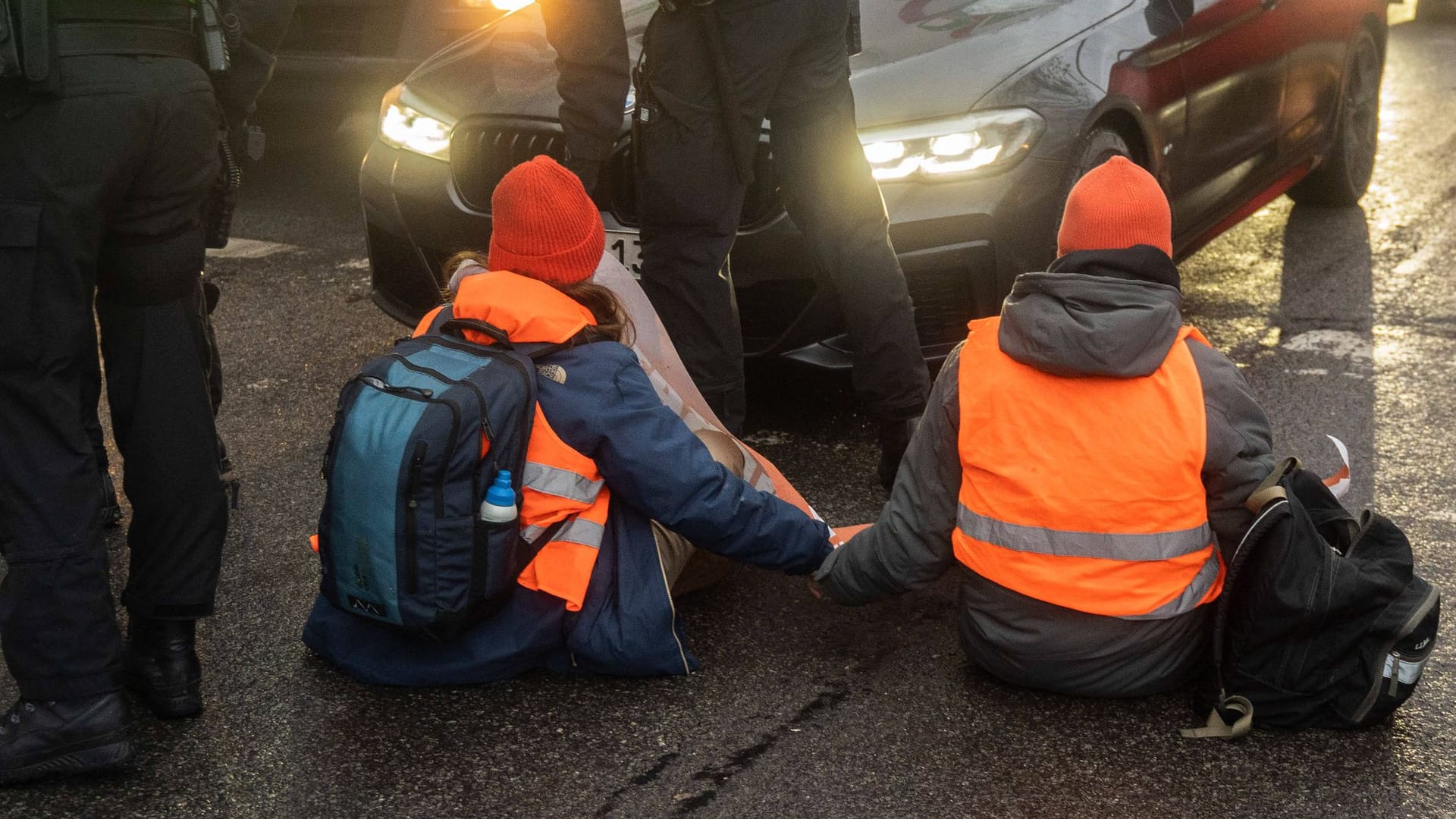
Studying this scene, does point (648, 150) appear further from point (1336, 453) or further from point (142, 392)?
point (1336, 453)

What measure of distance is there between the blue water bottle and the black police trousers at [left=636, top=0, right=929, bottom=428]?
105cm

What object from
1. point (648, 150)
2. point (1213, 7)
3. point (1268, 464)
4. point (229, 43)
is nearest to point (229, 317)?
point (648, 150)

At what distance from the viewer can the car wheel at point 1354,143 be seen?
20.9ft

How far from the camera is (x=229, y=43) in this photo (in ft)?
9.35

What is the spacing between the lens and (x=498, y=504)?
2746 mm

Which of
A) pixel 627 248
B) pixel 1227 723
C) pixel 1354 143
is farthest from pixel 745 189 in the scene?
pixel 1354 143

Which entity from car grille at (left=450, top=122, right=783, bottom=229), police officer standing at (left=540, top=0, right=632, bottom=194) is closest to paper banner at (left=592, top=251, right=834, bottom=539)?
police officer standing at (left=540, top=0, right=632, bottom=194)

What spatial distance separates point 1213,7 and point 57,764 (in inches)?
156

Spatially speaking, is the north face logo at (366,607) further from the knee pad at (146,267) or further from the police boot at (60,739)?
the knee pad at (146,267)

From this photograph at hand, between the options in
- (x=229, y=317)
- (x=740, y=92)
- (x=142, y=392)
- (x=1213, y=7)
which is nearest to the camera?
(x=142, y=392)

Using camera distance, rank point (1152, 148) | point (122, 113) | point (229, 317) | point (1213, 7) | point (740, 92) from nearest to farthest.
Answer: point (122, 113) → point (740, 92) → point (1152, 148) → point (1213, 7) → point (229, 317)

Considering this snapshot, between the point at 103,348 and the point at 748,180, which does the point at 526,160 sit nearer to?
the point at 748,180

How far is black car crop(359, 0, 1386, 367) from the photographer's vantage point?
3.91 metres

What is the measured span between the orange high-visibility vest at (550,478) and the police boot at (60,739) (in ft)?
2.43
